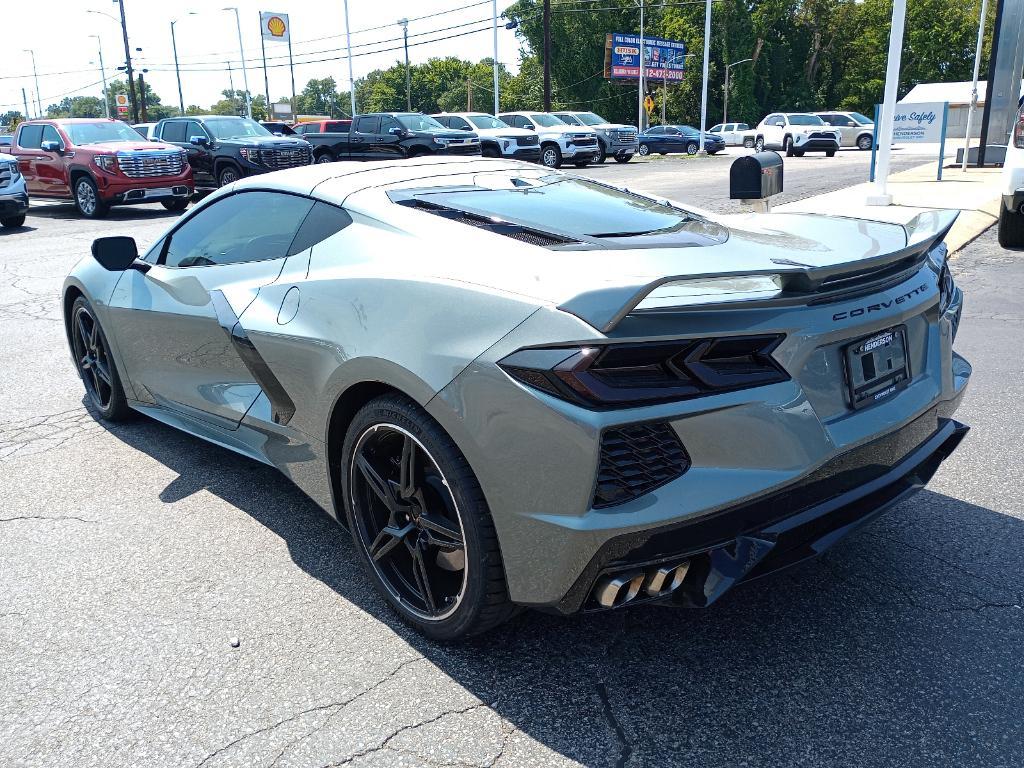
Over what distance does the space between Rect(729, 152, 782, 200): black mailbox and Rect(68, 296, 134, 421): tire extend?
11.2 feet

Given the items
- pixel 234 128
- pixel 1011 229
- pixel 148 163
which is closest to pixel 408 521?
pixel 1011 229

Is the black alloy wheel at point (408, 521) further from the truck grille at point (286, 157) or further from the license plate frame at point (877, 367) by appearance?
the truck grille at point (286, 157)

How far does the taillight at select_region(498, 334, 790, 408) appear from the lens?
6.84 feet

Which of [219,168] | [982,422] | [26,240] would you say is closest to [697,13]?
[219,168]

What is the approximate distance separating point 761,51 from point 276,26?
3846 centimetres

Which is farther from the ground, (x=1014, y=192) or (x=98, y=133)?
(x=98, y=133)

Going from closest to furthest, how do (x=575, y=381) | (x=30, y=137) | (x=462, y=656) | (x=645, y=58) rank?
(x=575, y=381) < (x=462, y=656) < (x=30, y=137) < (x=645, y=58)

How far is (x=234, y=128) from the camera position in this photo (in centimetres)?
1897

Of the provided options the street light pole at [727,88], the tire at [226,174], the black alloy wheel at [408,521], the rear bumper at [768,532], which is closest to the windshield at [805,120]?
the street light pole at [727,88]

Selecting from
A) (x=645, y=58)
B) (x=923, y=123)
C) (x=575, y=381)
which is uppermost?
(x=645, y=58)

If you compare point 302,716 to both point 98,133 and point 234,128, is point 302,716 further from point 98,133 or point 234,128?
point 234,128

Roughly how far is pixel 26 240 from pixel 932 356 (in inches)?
574

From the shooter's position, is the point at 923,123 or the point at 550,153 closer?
the point at 923,123

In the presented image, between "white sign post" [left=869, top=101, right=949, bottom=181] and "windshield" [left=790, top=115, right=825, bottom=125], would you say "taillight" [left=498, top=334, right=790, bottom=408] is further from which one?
"windshield" [left=790, top=115, right=825, bottom=125]
